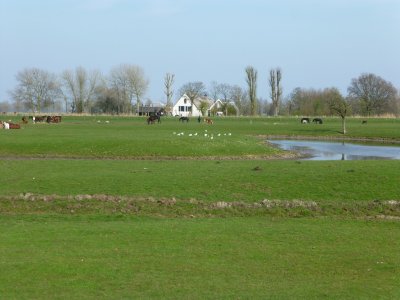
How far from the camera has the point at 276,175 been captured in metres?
25.5

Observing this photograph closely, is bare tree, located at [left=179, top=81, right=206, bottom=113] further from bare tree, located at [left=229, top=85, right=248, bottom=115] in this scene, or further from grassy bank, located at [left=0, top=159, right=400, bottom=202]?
grassy bank, located at [left=0, top=159, right=400, bottom=202]

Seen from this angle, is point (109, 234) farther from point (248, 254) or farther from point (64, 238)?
point (248, 254)

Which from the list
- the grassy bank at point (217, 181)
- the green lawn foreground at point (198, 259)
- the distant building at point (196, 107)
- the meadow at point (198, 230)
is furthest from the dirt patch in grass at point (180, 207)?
the distant building at point (196, 107)

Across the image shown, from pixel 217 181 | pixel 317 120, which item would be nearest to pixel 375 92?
pixel 317 120

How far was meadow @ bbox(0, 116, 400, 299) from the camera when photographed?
1009cm

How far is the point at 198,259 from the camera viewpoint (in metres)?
11.9

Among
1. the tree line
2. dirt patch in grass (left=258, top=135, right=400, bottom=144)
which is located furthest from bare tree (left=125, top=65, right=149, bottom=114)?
dirt patch in grass (left=258, top=135, right=400, bottom=144)

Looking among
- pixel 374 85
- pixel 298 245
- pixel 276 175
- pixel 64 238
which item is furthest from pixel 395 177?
pixel 374 85

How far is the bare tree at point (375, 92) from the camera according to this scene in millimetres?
160375

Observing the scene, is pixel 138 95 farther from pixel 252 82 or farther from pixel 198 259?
pixel 198 259

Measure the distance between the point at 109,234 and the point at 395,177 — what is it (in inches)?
610

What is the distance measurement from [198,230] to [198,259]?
11.6 ft

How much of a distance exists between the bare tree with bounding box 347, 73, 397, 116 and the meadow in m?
137

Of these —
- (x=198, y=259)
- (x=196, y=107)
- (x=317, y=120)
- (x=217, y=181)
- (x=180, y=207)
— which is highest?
(x=196, y=107)
